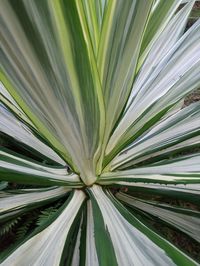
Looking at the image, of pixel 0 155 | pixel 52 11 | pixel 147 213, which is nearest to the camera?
pixel 52 11

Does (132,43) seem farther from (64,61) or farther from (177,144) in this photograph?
(177,144)

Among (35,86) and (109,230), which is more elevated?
(35,86)

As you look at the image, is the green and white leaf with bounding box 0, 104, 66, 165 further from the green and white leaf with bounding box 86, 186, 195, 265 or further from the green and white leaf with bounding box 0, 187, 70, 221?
the green and white leaf with bounding box 86, 186, 195, 265

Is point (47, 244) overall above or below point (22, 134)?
below

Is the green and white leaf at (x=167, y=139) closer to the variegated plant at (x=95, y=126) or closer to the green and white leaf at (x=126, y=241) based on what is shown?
the variegated plant at (x=95, y=126)

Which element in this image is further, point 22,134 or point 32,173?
point 22,134

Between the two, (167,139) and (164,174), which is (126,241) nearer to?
(164,174)

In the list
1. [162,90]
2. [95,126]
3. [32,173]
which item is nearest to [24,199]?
[32,173]

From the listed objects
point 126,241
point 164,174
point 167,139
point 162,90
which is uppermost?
point 162,90

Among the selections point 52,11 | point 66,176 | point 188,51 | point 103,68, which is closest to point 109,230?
point 66,176
